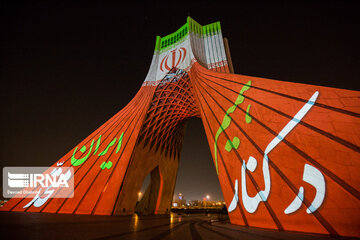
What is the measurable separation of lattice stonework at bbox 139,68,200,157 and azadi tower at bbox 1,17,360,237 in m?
0.09

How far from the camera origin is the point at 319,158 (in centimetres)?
466

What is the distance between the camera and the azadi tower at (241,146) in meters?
4.41

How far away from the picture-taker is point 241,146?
6.49 m

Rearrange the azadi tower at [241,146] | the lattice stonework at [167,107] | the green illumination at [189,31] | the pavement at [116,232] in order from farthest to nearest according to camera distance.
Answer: the green illumination at [189,31] → the lattice stonework at [167,107] → the azadi tower at [241,146] → the pavement at [116,232]

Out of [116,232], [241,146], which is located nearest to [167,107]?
[241,146]

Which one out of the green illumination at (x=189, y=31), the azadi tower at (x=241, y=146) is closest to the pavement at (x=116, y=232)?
the azadi tower at (x=241, y=146)

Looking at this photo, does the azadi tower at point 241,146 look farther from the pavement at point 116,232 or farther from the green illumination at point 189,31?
the pavement at point 116,232

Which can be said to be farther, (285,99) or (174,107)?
(174,107)

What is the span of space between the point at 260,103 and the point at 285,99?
2.70 feet

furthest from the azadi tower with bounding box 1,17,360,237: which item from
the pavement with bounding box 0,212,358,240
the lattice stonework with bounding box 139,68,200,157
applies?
the pavement with bounding box 0,212,358,240

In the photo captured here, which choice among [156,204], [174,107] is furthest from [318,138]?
[156,204]

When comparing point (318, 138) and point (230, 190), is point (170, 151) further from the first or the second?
point (318, 138)

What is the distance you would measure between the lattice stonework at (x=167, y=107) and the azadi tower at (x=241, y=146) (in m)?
0.09

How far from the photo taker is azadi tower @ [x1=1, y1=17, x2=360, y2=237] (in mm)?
4414
